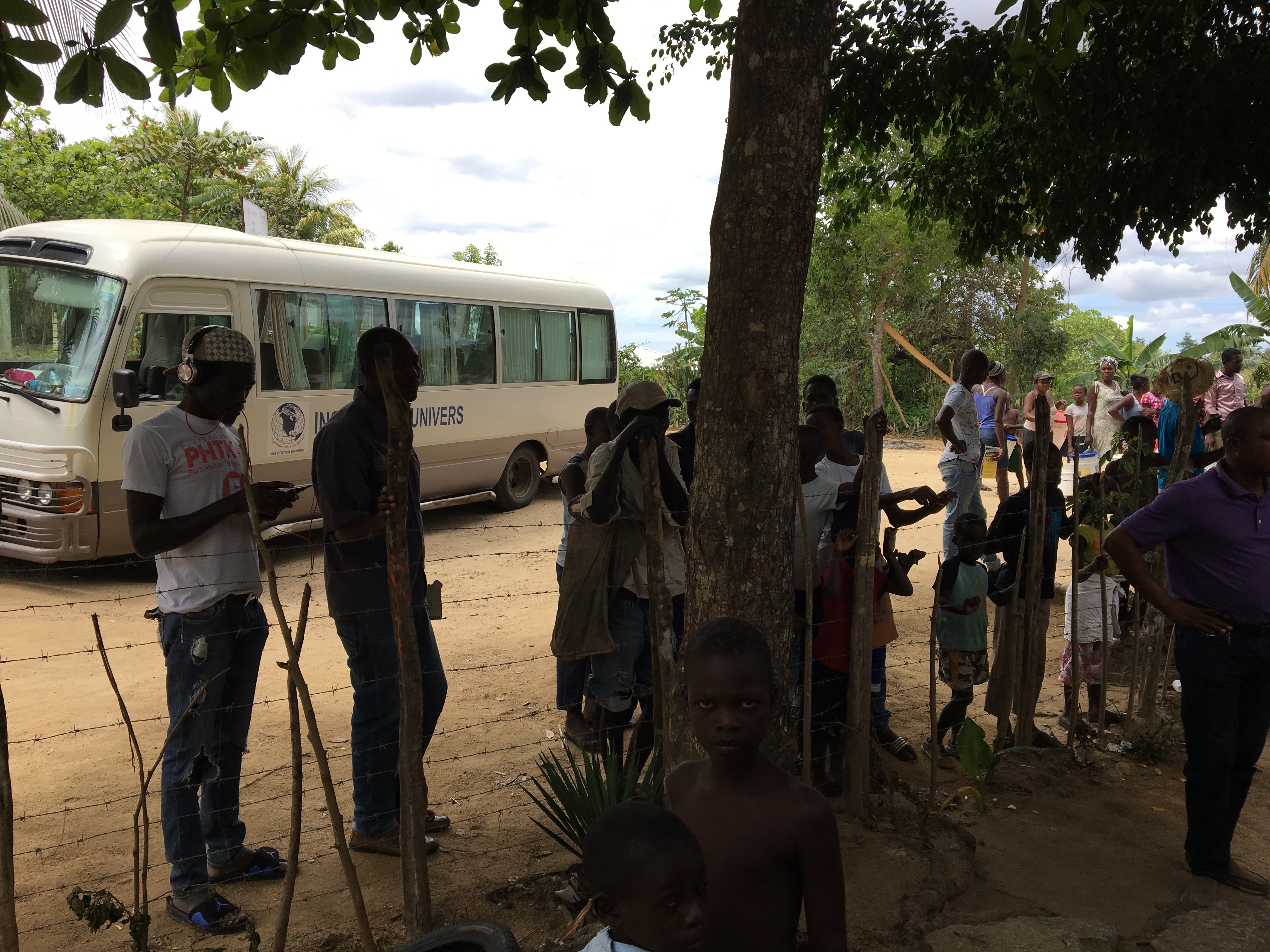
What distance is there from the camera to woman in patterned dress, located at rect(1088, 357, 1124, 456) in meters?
10.8

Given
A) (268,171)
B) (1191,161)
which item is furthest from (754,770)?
(268,171)

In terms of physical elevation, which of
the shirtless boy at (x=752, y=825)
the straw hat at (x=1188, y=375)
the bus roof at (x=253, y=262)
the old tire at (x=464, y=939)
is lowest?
the old tire at (x=464, y=939)

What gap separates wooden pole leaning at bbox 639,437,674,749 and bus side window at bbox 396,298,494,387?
23.2 ft

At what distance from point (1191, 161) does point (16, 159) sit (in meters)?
19.9

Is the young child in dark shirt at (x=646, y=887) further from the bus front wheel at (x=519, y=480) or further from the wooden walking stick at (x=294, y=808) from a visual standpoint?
the bus front wheel at (x=519, y=480)

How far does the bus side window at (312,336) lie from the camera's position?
28.9 ft

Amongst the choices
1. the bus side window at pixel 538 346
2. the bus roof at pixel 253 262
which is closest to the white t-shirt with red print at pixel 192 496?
the bus roof at pixel 253 262

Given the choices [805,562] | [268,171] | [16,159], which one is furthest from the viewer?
[268,171]

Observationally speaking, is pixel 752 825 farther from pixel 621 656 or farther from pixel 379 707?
pixel 621 656

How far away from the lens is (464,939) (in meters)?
1.92

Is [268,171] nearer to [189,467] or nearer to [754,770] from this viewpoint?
[189,467]

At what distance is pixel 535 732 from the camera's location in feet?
16.0

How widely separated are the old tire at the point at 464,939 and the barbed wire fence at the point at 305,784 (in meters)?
0.87

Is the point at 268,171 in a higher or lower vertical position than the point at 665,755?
higher
